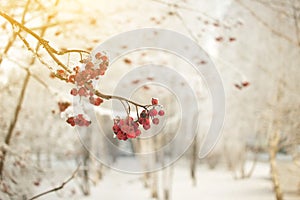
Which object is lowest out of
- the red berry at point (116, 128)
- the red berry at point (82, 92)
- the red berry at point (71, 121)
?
the red berry at point (116, 128)

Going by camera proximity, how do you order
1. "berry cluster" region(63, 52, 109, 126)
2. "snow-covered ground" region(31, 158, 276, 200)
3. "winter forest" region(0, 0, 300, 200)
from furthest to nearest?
"snow-covered ground" region(31, 158, 276, 200), "winter forest" region(0, 0, 300, 200), "berry cluster" region(63, 52, 109, 126)

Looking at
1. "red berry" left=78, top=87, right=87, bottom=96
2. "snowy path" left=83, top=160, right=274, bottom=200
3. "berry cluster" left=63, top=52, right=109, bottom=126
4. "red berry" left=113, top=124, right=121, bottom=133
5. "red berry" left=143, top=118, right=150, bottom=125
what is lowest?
"snowy path" left=83, top=160, right=274, bottom=200

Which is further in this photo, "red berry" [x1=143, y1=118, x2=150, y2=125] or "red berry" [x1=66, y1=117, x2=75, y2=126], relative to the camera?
"red berry" [x1=66, y1=117, x2=75, y2=126]

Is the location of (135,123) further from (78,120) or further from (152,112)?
(78,120)

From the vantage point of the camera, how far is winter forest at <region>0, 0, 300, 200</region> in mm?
3797

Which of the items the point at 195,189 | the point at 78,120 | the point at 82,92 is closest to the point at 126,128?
the point at 82,92

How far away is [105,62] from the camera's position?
65.6 inches

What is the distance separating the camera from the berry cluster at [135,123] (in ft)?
5.36

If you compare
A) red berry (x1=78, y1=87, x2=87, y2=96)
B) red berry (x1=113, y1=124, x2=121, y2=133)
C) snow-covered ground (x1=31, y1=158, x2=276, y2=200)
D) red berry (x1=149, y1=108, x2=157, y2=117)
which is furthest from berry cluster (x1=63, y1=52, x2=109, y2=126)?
snow-covered ground (x1=31, y1=158, x2=276, y2=200)

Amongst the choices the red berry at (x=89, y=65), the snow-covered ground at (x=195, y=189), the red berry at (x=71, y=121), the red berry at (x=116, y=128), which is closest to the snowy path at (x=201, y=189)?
the snow-covered ground at (x=195, y=189)

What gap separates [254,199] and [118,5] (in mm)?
7616

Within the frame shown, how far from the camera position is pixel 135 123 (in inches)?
64.9

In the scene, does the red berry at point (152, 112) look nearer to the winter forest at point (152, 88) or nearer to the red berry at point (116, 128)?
the winter forest at point (152, 88)

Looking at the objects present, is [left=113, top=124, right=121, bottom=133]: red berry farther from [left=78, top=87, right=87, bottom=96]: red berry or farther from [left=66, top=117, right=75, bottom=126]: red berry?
[left=66, top=117, right=75, bottom=126]: red berry
